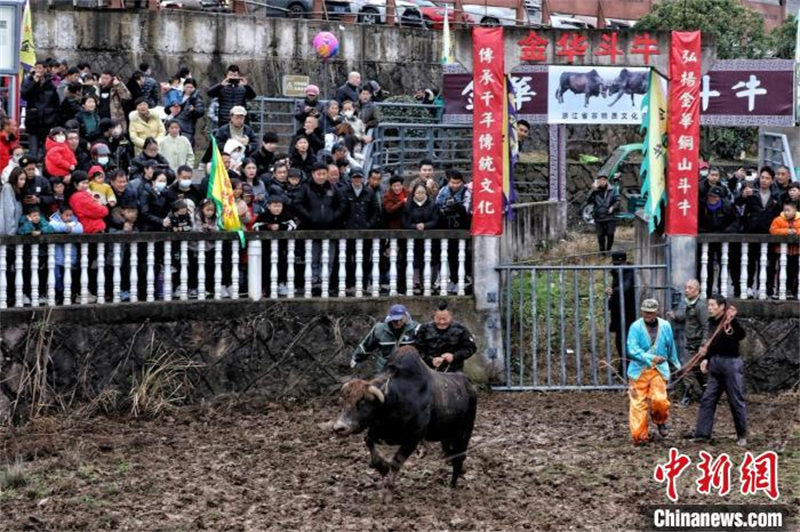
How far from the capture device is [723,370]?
1595 centimetres

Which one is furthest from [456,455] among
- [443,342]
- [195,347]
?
[195,347]

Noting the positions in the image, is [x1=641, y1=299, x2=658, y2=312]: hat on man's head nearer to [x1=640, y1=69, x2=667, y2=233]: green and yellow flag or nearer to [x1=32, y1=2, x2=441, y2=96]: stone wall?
[x1=640, y1=69, x2=667, y2=233]: green and yellow flag

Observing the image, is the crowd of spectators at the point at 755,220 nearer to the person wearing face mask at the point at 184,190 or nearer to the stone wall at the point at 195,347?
the stone wall at the point at 195,347

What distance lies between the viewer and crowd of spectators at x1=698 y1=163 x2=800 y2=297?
18891 millimetres

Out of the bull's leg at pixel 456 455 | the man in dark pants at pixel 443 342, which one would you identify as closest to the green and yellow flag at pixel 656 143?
the man in dark pants at pixel 443 342

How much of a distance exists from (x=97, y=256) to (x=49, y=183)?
3.12 ft

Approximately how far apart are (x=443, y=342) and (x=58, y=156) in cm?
570

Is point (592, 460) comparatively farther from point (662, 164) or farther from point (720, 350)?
point (662, 164)

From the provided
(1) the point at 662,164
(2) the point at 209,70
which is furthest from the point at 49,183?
(2) the point at 209,70

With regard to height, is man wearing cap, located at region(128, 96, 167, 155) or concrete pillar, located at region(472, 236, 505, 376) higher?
man wearing cap, located at region(128, 96, 167, 155)

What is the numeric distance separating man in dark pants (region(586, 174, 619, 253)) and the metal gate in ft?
13.1

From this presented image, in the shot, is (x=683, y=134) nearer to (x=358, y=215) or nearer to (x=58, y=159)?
(x=358, y=215)

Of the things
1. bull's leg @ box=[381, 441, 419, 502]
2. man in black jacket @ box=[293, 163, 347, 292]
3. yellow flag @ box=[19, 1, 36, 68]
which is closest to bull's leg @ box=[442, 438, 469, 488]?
bull's leg @ box=[381, 441, 419, 502]

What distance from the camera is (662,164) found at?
750 inches
